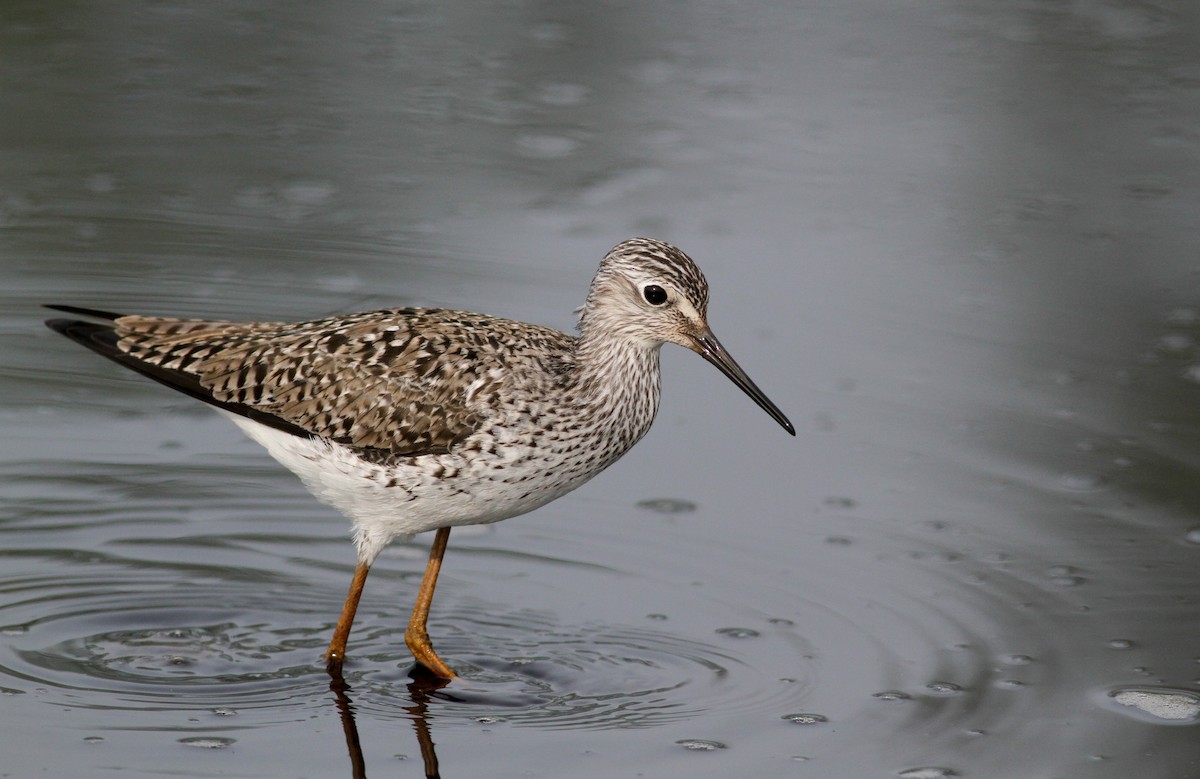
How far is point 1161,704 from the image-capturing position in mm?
6352

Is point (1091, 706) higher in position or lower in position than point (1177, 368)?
lower

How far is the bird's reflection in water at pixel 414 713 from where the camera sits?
5.79 metres

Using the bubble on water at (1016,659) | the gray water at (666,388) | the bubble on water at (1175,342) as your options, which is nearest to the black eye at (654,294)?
the gray water at (666,388)

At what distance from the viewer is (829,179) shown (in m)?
11.0

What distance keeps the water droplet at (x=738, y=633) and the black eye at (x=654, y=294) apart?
130 cm

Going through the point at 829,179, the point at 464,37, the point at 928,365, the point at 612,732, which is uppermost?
the point at 464,37

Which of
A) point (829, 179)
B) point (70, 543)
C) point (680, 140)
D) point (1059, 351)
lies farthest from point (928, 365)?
point (70, 543)

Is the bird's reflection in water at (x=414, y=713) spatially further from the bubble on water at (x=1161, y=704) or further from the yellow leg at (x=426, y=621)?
the bubble on water at (x=1161, y=704)

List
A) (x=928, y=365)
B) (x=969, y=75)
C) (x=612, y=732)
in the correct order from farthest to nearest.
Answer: (x=969, y=75), (x=928, y=365), (x=612, y=732)

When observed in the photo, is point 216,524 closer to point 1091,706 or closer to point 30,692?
point 30,692

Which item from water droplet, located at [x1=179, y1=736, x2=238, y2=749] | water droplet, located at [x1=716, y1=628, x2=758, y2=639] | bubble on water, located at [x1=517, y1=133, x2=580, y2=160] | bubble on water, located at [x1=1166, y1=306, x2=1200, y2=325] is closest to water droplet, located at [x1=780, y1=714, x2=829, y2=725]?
water droplet, located at [x1=716, y1=628, x2=758, y2=639]

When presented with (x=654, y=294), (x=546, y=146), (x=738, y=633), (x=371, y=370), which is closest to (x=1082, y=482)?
(x=738, y=633)

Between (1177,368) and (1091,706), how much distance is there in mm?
3222

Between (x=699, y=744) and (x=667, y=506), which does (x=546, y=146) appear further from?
(x=699, y=744)
